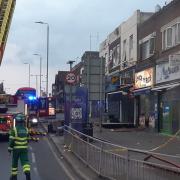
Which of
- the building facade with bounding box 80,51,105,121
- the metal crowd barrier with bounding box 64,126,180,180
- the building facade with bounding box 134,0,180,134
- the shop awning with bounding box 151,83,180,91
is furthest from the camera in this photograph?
the building facade with bounding box 134,0,180,134

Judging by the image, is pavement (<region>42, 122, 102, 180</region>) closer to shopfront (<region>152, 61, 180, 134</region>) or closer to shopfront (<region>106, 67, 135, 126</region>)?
shopfront (<region>152, 61, 180, 134</region>)

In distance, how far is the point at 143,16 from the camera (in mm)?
43656

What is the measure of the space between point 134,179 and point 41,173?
5890mm

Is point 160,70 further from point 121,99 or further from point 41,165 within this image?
point 41,165

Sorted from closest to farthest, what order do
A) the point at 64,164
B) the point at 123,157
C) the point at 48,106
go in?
1. the point at 123,157
2. the point at 64,164
3. the point at 48,106

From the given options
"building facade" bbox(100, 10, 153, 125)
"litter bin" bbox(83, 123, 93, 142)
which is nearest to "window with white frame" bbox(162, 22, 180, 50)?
"litter bin" bbox(83, 123, 93, 142)

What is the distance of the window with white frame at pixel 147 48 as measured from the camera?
124 ft

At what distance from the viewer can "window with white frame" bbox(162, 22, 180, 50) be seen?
1283 inches

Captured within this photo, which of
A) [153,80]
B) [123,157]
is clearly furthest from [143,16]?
[123,157]

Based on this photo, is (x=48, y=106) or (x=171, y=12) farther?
(x=48, y=106)

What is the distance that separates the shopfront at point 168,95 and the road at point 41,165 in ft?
26.6

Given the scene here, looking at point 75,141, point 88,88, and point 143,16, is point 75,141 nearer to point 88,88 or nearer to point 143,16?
point 88,88

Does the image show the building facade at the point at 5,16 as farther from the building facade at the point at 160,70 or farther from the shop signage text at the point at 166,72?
the shop signage text at the point at 166,72

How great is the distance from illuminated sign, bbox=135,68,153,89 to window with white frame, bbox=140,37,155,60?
1176 millimetres
